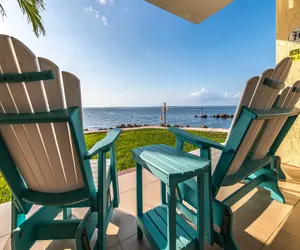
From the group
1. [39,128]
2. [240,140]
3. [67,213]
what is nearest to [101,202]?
[39,128]

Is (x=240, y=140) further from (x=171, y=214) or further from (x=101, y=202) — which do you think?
(x=101, y=202)

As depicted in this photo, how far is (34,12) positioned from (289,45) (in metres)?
3.80

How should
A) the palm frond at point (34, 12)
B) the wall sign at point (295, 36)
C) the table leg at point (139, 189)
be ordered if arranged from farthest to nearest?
the palm frond at point (34, 12) < the wall sign at point (295, 36) < the table leg at point (139, 189)

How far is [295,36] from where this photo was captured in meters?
1.87

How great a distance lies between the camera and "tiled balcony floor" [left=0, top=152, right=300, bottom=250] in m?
1.04

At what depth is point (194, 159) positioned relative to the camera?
839 millimetres

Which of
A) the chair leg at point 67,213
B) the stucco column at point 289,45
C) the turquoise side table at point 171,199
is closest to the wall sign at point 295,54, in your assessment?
the stucco column at point 289,45

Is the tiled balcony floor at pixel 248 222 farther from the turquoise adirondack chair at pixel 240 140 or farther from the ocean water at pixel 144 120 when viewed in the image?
the ocean water at pixel 144 120

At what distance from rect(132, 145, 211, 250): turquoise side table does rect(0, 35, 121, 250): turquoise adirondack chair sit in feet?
0.90

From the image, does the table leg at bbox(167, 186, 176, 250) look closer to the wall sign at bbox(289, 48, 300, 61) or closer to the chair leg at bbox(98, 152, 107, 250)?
the chair leg at bbox(98, 152, 107, 250)

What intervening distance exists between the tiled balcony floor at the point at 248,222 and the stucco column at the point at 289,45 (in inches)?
17.2

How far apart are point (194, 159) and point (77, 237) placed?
74 cm

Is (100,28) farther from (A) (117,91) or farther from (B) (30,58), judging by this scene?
(A) (117,91)

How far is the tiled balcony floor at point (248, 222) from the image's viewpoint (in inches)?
41.0
